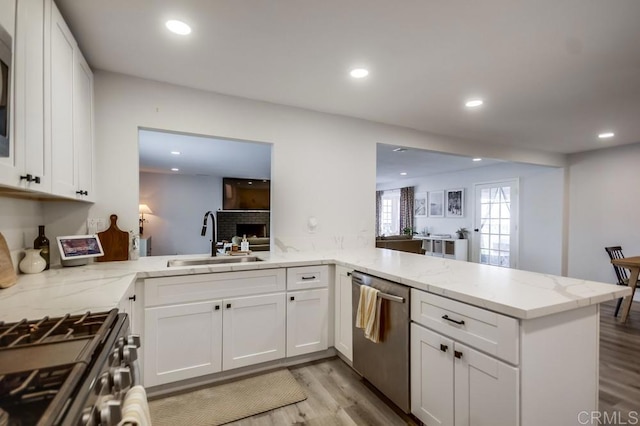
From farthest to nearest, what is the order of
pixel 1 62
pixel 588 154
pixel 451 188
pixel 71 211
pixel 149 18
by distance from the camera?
pixel 451 188, pixel 588 154, pixel 71 211, pixel 149 18, pixel 1 62

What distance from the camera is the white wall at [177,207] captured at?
7.38m

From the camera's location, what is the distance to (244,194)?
314 inches

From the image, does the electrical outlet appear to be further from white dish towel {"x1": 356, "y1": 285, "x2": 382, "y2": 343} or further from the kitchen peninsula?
white dish towel {"x1": 356, "y1": 285, "x2": 382, "y2": 343}

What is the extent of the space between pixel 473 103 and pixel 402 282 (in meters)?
2.12

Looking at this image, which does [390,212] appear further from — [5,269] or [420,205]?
[5,269]

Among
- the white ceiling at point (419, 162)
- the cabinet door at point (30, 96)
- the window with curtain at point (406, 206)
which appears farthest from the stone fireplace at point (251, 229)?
the cabinet door at point (30, 96)

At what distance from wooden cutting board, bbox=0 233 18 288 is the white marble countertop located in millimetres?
38

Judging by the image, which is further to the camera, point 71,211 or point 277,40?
point 71,211

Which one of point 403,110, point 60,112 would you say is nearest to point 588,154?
point 403,110

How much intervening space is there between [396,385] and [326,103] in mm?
2466

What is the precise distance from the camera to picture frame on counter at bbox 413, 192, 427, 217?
8.45 meters

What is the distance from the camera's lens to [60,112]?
1599mm

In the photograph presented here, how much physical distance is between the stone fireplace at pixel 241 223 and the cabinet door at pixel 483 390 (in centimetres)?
680

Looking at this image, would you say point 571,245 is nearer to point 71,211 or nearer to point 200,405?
point 200,405
